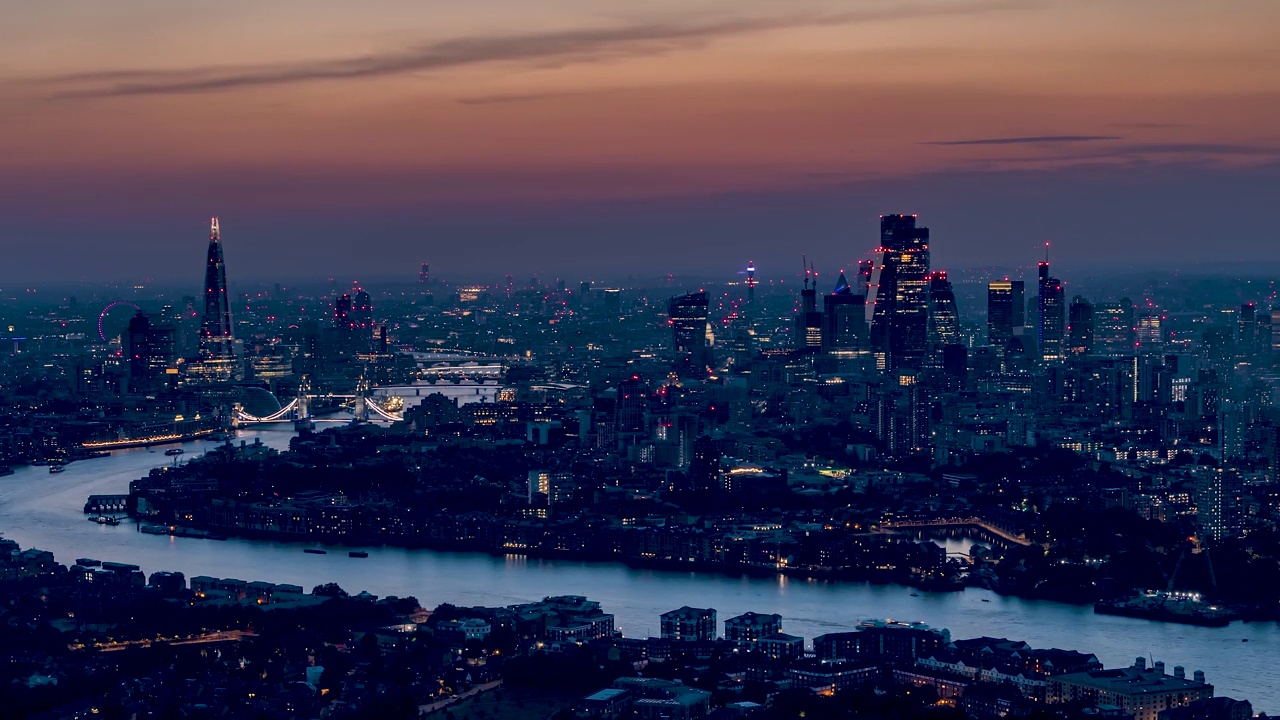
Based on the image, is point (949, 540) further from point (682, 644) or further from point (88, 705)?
point (88, 705)

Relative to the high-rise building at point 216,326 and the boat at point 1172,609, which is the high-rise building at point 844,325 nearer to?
the high-rise building at point 216,326

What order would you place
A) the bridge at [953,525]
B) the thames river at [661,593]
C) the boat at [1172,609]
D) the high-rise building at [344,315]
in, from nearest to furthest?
the thames river at [661,593] < the boat at [1172,609] < the bridge at [953,525] < the high-rise building at [344,315]

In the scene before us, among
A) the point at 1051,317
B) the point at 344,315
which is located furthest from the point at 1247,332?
the point at 344,315

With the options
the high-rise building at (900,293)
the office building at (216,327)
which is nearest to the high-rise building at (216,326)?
the office building at (216,327)

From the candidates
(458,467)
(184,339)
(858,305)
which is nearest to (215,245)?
(184,339)

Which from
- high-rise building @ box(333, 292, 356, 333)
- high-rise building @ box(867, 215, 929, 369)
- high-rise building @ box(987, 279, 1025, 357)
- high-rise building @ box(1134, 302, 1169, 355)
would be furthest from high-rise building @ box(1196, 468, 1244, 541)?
high-rise building @ box(333, 292, 356, 333)
